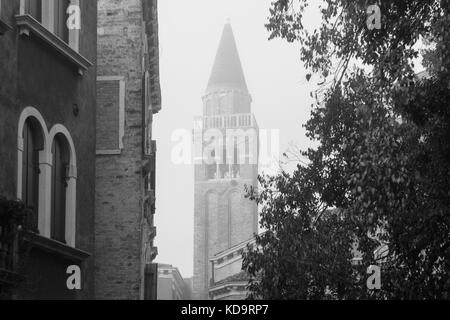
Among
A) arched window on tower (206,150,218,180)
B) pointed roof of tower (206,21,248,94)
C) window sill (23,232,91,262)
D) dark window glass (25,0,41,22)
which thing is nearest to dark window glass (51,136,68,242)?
window sill (23,232,91,262)

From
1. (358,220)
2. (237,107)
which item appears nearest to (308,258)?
(358,220)

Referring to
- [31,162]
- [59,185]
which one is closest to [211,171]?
[59,185]

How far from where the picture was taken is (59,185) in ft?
50.4

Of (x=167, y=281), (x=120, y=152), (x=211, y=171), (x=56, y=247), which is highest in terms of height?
(x=211, y=171)

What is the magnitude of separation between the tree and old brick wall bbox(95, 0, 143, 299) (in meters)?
5.51

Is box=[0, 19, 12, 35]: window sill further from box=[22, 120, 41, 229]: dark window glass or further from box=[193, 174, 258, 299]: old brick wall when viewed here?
box=[193, 174, 258, 299]: old brick wall

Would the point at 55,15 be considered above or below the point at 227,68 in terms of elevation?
below

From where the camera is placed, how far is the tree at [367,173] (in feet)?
40.7

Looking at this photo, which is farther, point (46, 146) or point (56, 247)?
point (46, 146)

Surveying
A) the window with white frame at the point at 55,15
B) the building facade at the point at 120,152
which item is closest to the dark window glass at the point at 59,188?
the window with white frame at the point at 55,15

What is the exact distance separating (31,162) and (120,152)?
6.25 metres

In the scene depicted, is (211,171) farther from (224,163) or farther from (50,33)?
(50,33)

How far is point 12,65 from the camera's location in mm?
13141
